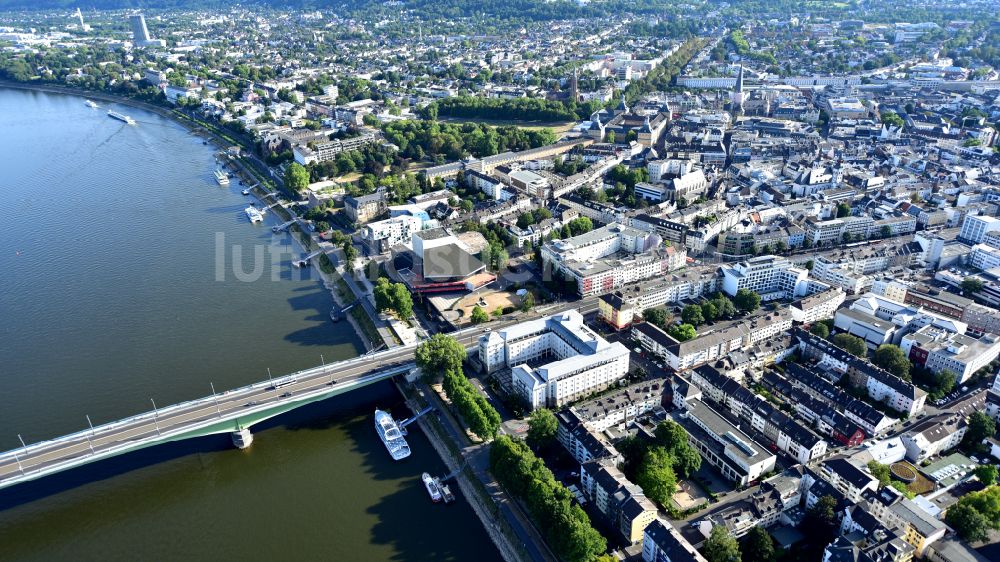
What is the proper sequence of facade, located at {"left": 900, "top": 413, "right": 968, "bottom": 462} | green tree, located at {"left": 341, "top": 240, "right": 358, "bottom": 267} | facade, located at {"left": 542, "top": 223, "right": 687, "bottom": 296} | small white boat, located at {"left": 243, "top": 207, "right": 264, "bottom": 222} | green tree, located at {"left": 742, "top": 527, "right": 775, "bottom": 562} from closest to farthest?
green tree, located at {"left": 742, "top": 527, "right": 775, "bottom": 562} → facade, located at {"left": 900, "top": 413, "right": 968, "bottom": 462} → facade, located at {"left": 542, "top": 223, "right": 687, "bottom": 296} → green tree, located at {"left": 341, "top": 240, "right": 358, "bottom": 267} → small white boat, located at {"left": 243, "top": 207, "right": 264, "bottom": 222}

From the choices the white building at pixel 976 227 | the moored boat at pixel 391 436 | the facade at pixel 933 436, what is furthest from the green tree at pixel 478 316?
the white building at pixel 976 227

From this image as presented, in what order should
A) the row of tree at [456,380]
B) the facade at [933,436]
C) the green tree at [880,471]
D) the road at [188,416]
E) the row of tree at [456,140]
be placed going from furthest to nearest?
the row of tree at [456,140] → the row of tree at [456,380] → the facade at [933,436] → the road at [188,416] → the green tree at [880,471]

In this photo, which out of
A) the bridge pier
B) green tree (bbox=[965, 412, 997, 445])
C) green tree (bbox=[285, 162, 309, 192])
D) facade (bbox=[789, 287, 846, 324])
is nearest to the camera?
green tree (bbox=[965, 412, 997, 445])

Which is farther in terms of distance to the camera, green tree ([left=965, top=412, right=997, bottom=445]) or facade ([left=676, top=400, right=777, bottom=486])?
green tree ([left=965, top=412, right=997, bottom=445])

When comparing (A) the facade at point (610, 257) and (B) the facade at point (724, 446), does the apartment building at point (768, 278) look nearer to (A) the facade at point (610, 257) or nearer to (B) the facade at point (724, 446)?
(A) the facade at point (610, 257)

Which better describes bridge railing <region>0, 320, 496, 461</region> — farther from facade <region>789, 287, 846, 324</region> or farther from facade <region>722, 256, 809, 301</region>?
facade <region>789, 287, 846, 324</region>

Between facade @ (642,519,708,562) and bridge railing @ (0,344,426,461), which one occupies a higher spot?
bridge railing @ (0,344,426,461)

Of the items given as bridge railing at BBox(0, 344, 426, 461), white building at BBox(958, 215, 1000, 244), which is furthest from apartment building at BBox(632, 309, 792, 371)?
white building at BBox(958, 215, 1000, 244)
